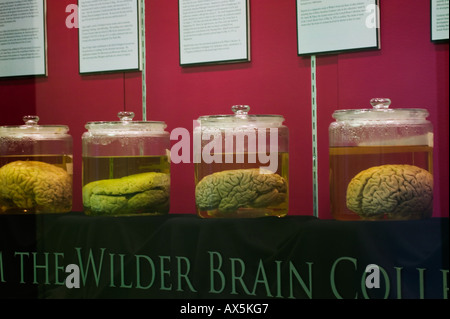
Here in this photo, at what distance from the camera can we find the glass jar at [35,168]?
2012 mm

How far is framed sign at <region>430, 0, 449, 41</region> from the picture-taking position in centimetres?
179

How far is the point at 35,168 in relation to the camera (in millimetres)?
2023

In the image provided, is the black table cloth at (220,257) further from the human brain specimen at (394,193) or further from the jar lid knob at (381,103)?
the jar lid knob at (381,103)

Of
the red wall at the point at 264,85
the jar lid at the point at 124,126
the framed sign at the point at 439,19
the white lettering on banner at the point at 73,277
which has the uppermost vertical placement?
the framed sign at the point at 439,19

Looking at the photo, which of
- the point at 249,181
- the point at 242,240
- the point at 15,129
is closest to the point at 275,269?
the point at 242,240

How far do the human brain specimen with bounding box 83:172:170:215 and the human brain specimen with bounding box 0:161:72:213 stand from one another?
126 mm

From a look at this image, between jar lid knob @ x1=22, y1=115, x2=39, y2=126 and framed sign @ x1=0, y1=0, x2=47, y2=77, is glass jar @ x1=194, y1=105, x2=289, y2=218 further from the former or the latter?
framed sign @ x1=0, y1=0, x2=47, y2=77

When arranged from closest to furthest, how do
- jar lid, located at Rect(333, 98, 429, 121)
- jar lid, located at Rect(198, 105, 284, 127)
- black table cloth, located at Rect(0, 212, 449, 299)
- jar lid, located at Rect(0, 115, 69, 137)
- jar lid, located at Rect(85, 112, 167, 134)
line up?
black table cloth, located at Rect(0, 212, 449, 299) < jar lid, located at Rect(333, 98, 429, 121) < jar lid, located at Rect(198, 105, 284, 127) < jar lid, located at Rect(85, 112, 167, 134) < jar lid, located at Rect(0, 115, 69, 137)

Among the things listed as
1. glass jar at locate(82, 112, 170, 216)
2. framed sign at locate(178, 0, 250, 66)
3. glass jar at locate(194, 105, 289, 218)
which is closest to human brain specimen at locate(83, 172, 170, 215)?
glass jar at locate(82, 112, 170, 216)

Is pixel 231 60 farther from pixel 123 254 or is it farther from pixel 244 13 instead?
pixel 123 254

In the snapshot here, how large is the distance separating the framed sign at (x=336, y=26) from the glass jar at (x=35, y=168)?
76 centimetres

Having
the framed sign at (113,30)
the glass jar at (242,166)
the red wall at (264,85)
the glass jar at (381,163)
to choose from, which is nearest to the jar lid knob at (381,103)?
the glass jar at (381,163)

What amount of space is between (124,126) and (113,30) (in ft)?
1.16

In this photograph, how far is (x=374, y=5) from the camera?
74.0 inches
